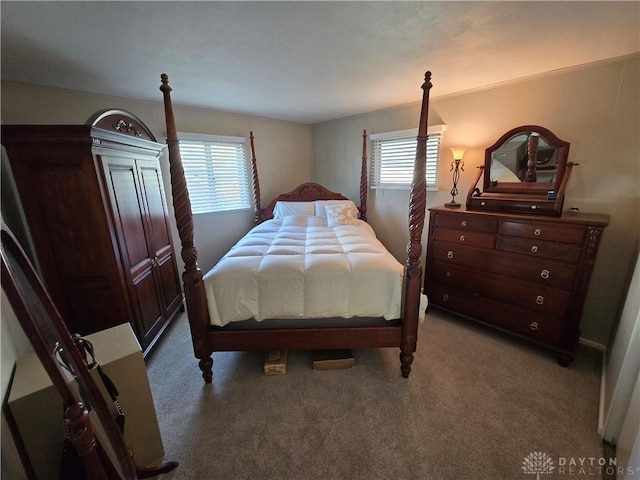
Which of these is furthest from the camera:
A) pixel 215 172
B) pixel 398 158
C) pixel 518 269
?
pixel 215 172

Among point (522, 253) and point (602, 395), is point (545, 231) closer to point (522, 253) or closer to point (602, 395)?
point (522, 253)

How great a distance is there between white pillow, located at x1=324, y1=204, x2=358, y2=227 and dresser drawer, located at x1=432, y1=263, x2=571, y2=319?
46.0 inches

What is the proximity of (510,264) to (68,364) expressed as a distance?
2.83m

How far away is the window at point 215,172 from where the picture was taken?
3156mm

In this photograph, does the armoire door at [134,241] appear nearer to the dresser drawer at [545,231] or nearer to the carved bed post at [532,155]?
the dresser drawer at [545,231]

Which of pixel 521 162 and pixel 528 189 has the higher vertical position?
pixel 521 162

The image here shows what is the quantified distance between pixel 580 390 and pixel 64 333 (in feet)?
9.63

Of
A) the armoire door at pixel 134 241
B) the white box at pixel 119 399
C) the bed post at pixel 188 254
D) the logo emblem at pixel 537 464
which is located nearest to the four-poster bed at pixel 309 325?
the bed post at pixel 188 254

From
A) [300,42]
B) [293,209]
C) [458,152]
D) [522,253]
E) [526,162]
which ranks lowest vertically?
[522,253]

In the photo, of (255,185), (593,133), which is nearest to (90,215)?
(255,185)

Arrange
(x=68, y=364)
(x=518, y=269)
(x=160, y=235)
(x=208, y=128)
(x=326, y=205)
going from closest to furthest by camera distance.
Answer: (x=68, y=364) → (x=518, y=269) → (x=160, y=235) → (x=208, y=128) → (x=326, y=205)

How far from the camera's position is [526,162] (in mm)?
2197

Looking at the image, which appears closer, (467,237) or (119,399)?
(119,399)

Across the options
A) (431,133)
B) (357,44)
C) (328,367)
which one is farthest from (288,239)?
(431,133)
